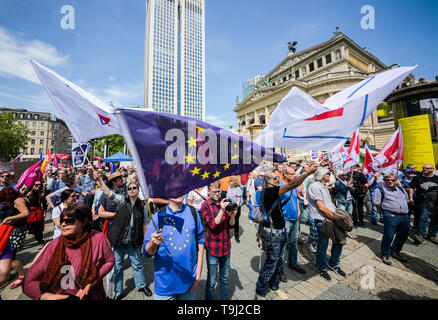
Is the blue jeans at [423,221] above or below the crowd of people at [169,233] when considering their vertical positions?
below

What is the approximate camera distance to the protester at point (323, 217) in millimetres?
3742

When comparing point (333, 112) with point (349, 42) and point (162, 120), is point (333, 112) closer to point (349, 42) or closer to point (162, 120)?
point (162, 120)

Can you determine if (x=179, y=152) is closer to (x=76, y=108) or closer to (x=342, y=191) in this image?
(x=76, y=108)

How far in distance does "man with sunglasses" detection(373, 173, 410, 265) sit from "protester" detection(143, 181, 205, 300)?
4854mm

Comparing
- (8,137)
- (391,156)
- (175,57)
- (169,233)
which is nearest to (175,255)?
(169,233)

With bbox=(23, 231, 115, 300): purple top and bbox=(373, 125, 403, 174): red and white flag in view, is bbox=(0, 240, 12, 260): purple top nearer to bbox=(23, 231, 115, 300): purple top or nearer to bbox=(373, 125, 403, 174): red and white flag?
bbox=(23, 231, 115, 300): purple top

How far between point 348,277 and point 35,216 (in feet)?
26.5

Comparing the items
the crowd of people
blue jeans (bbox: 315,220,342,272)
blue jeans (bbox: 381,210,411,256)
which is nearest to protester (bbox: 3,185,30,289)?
the crowd of people

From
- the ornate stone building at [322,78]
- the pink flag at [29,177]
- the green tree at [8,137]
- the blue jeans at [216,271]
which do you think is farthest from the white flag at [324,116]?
the green tree at [8,137]

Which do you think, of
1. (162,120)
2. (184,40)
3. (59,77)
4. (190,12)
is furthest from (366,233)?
(190,12)

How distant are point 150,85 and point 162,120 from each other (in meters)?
99.7

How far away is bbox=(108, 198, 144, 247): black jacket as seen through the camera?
10.2 ft

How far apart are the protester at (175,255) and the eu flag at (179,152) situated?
0.18m

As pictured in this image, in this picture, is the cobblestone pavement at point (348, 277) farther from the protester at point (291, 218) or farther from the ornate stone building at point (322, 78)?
the ornate stone building at point (322, 78)
